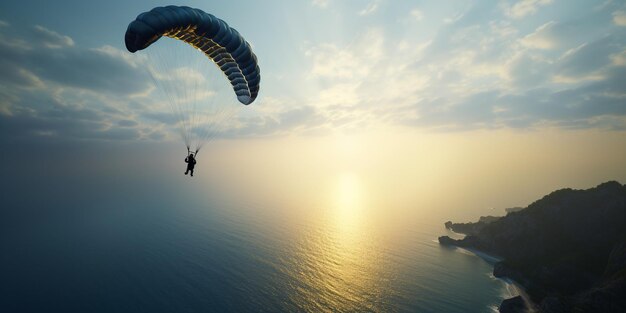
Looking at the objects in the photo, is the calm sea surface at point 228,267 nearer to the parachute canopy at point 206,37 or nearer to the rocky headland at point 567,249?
the rocky headland at point 567,249

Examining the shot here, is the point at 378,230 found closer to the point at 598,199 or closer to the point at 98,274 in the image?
the point at 598,199

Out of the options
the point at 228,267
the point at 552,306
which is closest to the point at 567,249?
the point at 552,306

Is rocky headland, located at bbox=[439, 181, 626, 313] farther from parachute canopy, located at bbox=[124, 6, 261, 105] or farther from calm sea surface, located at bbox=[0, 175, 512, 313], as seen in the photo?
parachute canopy, located at bbox=[124, 6, 261, 105]

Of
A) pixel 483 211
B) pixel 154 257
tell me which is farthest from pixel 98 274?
pixel 483 211

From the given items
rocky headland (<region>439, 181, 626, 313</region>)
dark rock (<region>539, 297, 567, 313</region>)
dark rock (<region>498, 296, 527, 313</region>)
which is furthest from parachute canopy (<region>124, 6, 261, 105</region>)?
dark rock (<region>498, 296, 527, 313</region>)

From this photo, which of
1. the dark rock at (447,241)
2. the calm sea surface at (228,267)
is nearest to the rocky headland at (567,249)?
the dark rock at (447,241)

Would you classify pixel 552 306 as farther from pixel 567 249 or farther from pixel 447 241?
pixel 447 241
